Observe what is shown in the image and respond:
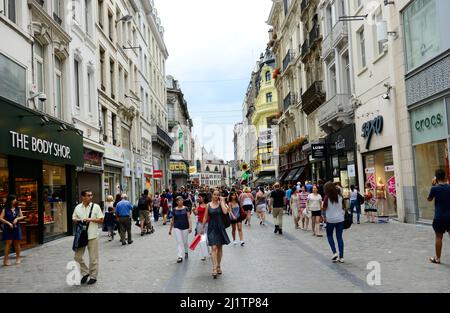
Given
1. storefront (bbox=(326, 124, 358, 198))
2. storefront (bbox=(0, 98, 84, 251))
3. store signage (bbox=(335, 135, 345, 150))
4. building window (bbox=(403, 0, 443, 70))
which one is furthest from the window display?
storefront (bbox=(0, 98, 84, 251))

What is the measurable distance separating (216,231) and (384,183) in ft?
42.2

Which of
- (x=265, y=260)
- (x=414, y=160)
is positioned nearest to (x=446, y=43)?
(x=414, y=160)

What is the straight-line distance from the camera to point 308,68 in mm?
34750

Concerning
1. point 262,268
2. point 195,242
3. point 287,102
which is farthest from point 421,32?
point 287,102

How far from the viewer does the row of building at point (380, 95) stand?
1514cm

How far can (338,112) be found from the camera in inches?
970

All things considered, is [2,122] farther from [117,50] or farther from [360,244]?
[117,50]

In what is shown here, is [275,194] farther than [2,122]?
Yes

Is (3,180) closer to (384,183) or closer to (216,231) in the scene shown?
(216,231)

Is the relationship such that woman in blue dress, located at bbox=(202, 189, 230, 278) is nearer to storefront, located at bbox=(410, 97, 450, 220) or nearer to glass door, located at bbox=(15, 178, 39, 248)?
glass door, located at bbox=(15, 178, 39, 248)

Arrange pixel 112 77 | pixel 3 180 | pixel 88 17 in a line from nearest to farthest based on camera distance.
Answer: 1. pixel 3 180
2. pixel 88 17
3. pixel 112 77

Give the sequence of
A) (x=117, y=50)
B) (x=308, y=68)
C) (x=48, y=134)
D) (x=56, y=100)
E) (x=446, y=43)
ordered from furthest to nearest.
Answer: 1. (x=308, y=68)
2. (x=117, y=50)
3. (x=56, y=100)
4. (x=48, y=134)
5. (x=446, y=43)

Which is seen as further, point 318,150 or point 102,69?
point 318,150

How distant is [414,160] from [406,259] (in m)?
7.91
